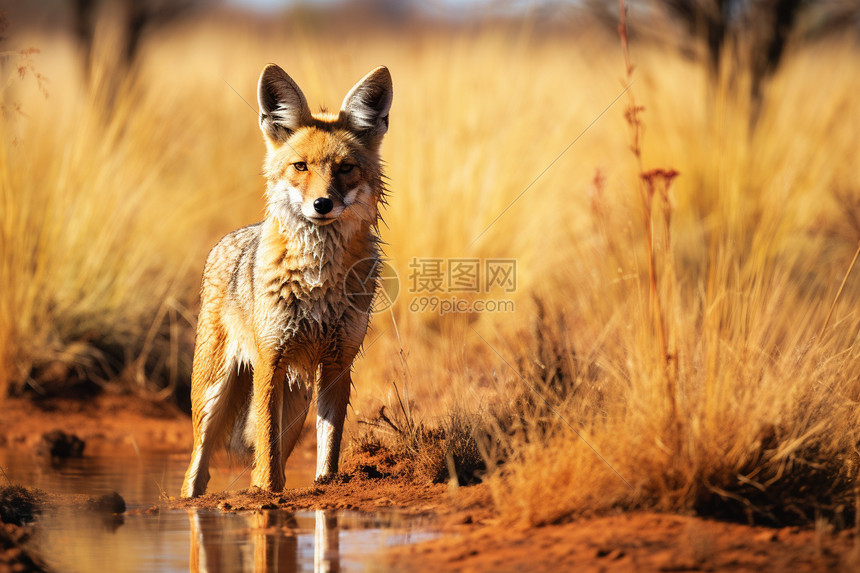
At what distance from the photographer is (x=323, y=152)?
4.78 meters

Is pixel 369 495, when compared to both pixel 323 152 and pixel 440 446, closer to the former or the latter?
pixel 440 446

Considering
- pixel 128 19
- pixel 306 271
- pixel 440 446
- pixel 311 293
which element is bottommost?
pixel 440 446

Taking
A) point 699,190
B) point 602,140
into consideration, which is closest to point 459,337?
point 699,190

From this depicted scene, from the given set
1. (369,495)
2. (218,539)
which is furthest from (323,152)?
(218,539)

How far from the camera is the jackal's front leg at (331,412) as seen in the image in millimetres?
4816

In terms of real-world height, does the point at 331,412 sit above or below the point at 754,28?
below

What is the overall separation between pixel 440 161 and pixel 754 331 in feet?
15.7

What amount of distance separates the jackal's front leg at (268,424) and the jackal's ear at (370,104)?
140 centimetres

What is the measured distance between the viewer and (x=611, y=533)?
3357mm

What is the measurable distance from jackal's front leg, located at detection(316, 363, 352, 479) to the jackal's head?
2.67ft

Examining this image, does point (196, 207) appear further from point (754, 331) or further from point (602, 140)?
point (754, 331)

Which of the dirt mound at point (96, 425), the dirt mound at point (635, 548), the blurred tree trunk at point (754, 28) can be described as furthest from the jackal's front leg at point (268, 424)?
the blurred tree trunk at point (754, 28)

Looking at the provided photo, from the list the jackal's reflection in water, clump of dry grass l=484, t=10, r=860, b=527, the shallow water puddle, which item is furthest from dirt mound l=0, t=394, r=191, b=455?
clump of dry grass l=484, t=10, r=860, b=527

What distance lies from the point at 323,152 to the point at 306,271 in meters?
0.64
